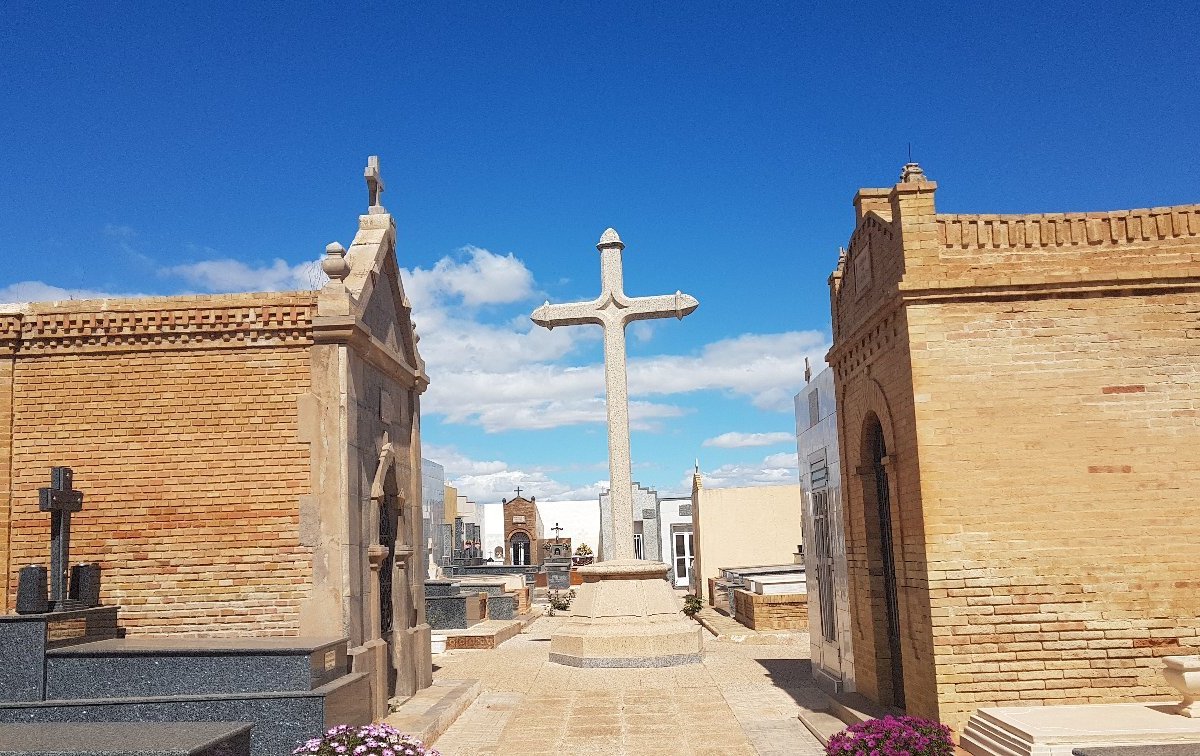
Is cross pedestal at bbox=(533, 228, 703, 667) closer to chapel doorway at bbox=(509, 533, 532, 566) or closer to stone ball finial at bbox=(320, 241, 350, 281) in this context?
stone ball finial at bbox=(320, 241, 350, 281)

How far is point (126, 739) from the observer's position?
7020 mm

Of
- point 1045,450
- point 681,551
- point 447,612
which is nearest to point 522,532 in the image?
point 681,551

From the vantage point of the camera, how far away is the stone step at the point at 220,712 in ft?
29.1

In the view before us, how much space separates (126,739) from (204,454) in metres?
4.54

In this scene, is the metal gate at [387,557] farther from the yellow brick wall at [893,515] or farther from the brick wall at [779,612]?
the brick wall at [779,612]

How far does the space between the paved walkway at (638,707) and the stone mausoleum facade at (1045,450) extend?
2483mm

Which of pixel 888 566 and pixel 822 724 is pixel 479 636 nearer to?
pixel 822 724

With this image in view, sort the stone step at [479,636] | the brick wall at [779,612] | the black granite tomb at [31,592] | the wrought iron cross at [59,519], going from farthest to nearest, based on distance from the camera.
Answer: the brick wall at [779,612] < the stone step at [479,636] < the wrought iron cross at [59,519] < the black granite tomb at [31,592]

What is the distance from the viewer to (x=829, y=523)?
1398 cm

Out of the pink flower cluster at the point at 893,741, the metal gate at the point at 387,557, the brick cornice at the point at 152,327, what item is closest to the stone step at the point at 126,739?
the brick cornice at the point at 152,327

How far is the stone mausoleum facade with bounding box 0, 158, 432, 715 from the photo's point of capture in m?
10.8

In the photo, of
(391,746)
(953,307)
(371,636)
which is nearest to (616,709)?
(371,636)

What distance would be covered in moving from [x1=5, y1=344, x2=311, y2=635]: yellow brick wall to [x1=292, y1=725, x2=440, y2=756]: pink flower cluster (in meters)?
2.78

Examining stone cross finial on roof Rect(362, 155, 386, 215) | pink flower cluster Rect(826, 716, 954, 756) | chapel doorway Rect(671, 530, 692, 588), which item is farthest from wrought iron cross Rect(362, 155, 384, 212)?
chapel doorway Rect(671, 530, 692, 588)
